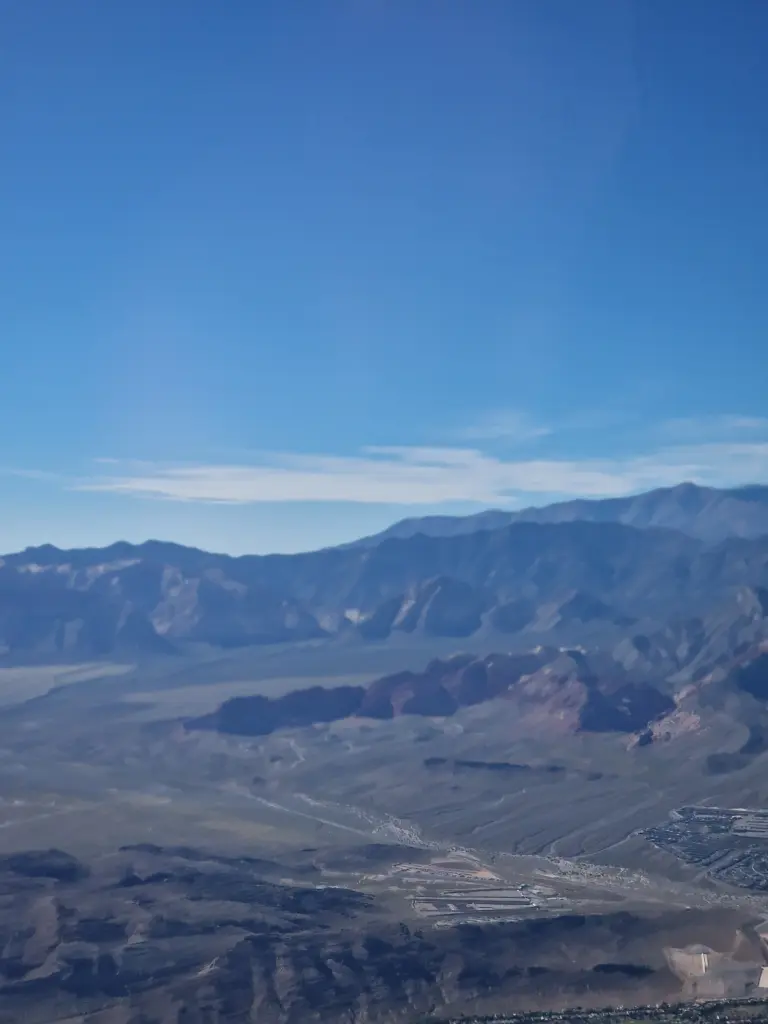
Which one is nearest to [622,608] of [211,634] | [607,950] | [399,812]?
[211,634]

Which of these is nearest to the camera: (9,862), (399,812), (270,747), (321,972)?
(321,972)

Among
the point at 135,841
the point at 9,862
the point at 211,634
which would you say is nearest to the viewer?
the point at 9,862

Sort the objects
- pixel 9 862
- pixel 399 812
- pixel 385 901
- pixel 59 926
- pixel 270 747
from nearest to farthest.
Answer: pixel 59 926
pixel 385 901
pixel 9 862
pixel 399 812
pixel 270 747

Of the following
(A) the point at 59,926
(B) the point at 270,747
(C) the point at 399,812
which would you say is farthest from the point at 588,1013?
(B) the point at 270,747

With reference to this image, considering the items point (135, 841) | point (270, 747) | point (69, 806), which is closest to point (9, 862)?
point (135, 841)

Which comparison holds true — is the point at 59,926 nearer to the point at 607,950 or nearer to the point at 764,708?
the point at 607,950

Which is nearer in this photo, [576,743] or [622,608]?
[576,743]

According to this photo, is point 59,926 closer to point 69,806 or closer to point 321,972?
point 321,972

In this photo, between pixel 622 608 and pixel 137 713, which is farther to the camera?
pixel 622 608

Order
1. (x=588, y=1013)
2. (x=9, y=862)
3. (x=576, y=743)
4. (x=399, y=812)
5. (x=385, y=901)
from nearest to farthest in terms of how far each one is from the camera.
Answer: (x=588, y=1013)
(x=385, y=901)
(x=9, y=862)
(x=399, y=812)
(x=576, y=743)
